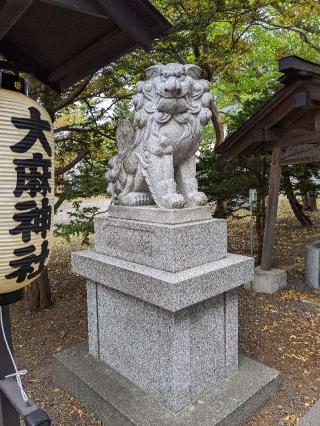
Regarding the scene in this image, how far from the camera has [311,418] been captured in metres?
2.92

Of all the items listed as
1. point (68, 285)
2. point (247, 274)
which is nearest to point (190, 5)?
point (247, 274)

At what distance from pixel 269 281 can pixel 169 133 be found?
13.5 ft

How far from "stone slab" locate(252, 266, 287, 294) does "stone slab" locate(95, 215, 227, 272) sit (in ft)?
10.9

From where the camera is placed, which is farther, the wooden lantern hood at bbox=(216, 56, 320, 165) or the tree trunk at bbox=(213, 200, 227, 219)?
the tree trunk at bbox=(213, 200, 227, 219)

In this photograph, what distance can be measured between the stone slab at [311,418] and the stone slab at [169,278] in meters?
1.24

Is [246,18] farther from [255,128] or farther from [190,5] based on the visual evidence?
[255,128]

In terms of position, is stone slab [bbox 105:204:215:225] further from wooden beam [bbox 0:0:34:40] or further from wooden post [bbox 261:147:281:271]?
wooden post [bbox 261:147:281:271]

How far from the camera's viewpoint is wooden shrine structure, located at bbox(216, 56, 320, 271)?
492 cm

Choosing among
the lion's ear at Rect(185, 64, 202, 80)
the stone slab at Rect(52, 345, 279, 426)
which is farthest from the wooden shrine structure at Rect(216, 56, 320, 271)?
the stone slab at Rect(52, 345, 279, 426)

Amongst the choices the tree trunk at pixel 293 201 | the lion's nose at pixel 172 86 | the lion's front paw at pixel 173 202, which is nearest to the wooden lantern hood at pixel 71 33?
the lion's nose at pixel 172 86

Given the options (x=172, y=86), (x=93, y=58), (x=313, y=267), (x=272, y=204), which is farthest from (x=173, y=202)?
(x=313, y=267)

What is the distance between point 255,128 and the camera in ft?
19.9

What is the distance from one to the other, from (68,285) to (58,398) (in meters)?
3.40

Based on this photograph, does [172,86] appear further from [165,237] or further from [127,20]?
[165,237]
